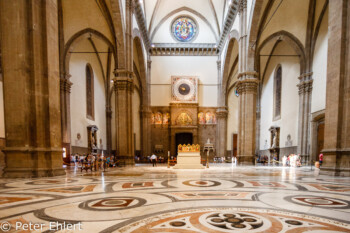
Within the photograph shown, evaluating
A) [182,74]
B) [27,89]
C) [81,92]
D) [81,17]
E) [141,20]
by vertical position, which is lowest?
[27,89]

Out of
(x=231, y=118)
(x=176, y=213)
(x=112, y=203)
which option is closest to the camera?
(x=176, y=213)

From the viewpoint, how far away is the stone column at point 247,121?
1398cm

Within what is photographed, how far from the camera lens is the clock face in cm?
2603

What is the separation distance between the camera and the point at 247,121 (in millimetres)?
14055

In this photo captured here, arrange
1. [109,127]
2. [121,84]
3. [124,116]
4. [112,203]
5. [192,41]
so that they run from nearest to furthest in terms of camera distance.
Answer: [112,203] < [124,116] < [121,84] < [109,127] < [192,41]

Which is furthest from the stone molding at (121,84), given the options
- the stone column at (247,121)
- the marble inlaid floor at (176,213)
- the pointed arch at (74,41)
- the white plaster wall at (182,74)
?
the white plaster wall at (182,74)

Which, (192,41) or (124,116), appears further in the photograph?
(192,41)

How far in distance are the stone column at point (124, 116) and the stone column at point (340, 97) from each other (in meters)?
11.3

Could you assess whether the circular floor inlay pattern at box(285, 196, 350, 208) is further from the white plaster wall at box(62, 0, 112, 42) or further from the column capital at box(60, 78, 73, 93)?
the white plaster wall at box(62, 0, 112, 42)

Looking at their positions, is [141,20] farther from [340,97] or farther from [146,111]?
[340,97]

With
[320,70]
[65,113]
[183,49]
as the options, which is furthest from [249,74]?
[65,113]

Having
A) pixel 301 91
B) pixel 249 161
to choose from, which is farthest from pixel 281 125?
pixel 249 161

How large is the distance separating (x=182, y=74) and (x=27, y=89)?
21419mm

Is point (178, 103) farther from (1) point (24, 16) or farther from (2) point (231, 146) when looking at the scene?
(1) point (24, 16)
